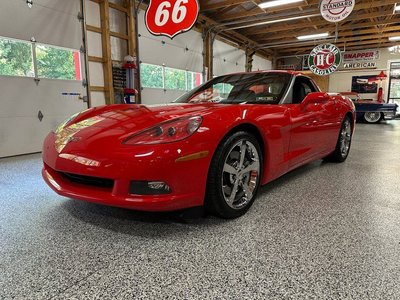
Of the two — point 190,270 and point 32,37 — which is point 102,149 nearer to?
point 190,270

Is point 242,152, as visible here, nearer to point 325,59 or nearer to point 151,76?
point 151,76

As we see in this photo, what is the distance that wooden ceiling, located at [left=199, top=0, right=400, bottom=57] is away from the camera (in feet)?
24.3

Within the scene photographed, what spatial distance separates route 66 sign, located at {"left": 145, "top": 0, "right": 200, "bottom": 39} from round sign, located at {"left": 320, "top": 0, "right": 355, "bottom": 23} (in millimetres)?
3054

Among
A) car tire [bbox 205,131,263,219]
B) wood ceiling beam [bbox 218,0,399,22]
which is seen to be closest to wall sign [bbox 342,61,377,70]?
wood ceiling beam [bbox 218,0,399,22]

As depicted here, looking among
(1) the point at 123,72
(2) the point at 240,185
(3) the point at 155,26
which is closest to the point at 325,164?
(2) the point at 240,185

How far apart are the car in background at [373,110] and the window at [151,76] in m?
7.00

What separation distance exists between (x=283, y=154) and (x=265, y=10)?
22.3 ft

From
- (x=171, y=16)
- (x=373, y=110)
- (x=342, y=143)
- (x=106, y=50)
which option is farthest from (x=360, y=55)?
(x=106, y=50)

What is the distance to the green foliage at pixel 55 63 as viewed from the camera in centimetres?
463

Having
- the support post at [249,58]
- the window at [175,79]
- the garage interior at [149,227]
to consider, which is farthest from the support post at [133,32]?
the support post at [249,58]

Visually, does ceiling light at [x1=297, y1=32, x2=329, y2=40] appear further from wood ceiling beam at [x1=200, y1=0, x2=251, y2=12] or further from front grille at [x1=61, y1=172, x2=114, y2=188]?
front grille at [x1=61, y1=172, x2=114, y2=188]

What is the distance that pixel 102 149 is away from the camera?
4.89ft

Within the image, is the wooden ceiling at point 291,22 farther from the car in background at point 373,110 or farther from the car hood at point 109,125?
the car hood at point 109,125

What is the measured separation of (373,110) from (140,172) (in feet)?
36.8
